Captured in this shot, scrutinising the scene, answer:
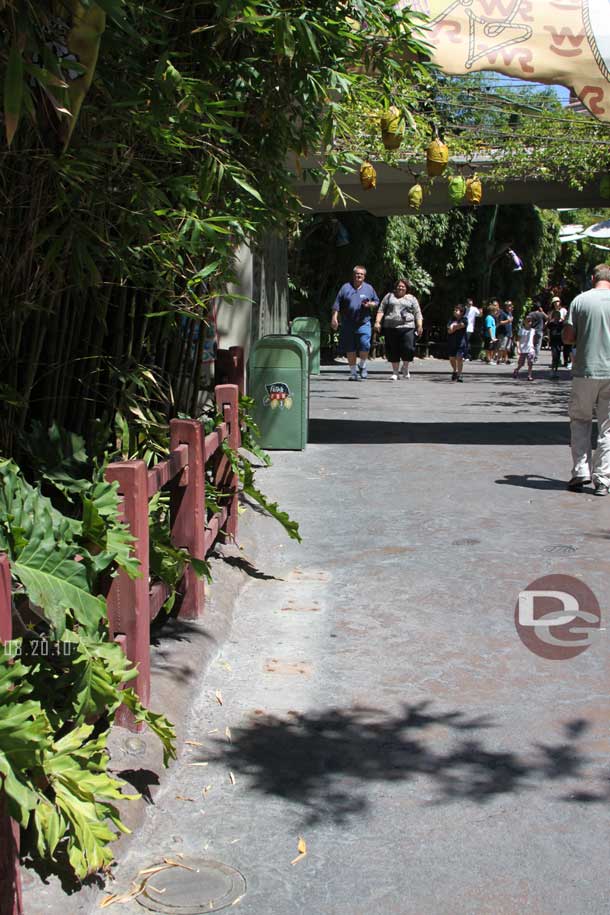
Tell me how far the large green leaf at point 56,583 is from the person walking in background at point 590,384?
6.34 m

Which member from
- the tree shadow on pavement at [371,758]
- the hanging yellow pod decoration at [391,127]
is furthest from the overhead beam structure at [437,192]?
the tree shadow on pavement at [371,758]

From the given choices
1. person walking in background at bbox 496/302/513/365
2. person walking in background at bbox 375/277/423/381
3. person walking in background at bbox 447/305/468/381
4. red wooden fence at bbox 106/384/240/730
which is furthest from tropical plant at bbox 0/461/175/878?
person walking in background at bbox 496/302/513/365

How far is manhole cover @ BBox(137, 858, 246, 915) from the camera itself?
118 inches

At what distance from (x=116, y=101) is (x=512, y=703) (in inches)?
110

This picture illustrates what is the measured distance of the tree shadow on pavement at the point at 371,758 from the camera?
376 centimetres

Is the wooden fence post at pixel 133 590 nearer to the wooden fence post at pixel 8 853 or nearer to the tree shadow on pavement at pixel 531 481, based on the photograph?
the wooden fence post at pixel 8 853

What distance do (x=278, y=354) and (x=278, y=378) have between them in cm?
23

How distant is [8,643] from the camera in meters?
2.54

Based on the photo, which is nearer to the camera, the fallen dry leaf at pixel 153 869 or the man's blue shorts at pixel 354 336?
the fallen dry leaf at pixel 153 869

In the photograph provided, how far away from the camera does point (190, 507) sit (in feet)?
16.7

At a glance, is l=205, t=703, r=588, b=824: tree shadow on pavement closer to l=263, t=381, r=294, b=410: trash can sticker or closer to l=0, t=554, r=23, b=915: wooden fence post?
l=0, t=554, r=23, b=915: wooden fence post

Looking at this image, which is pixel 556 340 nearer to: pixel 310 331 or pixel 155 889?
pixel 310 331

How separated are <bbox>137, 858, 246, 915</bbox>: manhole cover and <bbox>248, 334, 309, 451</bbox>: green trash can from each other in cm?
722

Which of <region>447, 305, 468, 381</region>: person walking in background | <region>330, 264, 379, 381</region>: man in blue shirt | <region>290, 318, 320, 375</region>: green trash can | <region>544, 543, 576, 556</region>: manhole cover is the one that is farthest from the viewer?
<region>447, 305, 468, 381</region>: person walking in background
